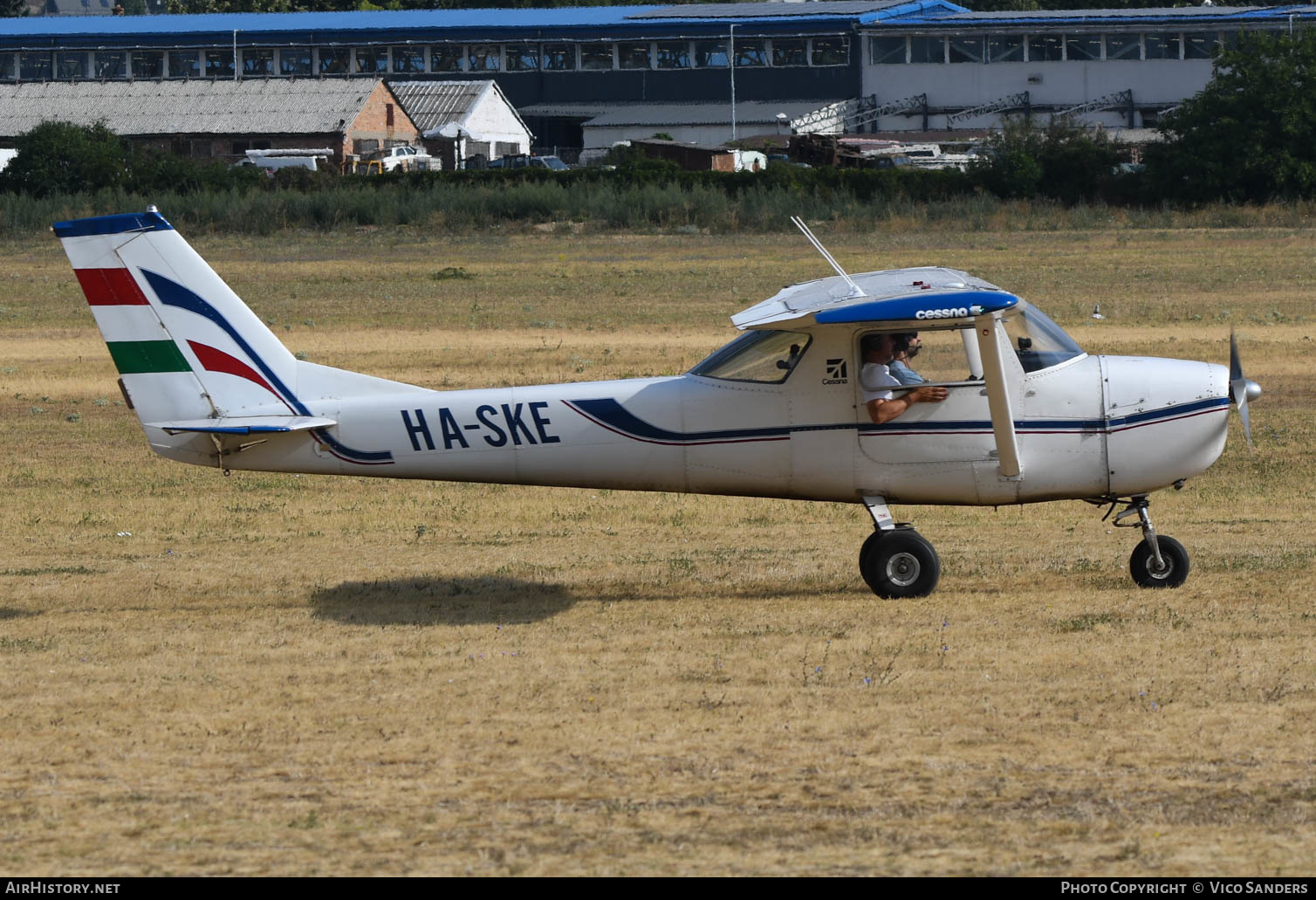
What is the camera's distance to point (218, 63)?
9425cm

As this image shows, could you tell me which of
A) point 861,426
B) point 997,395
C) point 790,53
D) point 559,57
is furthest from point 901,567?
point 559,57

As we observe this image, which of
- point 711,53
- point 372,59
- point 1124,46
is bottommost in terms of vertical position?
point 1124,46

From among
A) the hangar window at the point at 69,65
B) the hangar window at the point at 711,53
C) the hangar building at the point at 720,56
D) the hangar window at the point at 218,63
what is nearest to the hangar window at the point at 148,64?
the hangar building at the point at 720,56

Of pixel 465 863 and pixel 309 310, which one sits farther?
pixel 309 310

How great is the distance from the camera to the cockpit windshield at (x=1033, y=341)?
1098 centimetres

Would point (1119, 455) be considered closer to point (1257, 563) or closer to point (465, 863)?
point (1257, 563)

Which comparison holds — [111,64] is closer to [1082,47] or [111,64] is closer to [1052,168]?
[1082,47]

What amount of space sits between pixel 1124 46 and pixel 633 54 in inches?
1059

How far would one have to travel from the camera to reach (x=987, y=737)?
7.92 metres

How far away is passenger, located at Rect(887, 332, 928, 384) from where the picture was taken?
10.9 meters

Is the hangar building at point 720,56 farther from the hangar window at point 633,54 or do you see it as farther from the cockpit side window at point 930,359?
the cockpit side window at point 930,359
